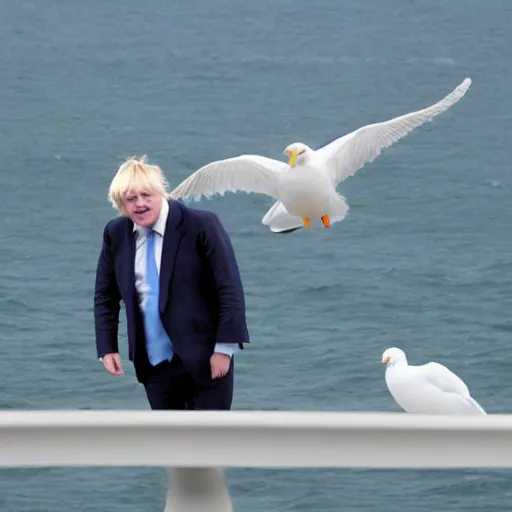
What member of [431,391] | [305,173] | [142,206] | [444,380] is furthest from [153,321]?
[305,173]

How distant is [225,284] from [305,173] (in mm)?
5151

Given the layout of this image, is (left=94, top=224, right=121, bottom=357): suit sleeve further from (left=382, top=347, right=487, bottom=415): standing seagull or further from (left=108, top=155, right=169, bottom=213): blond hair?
(left=382, top=347, right=487, bottom=415): standing seagull

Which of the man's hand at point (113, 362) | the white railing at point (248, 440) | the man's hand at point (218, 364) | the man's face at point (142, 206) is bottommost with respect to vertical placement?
the white railing at point (248, 440)

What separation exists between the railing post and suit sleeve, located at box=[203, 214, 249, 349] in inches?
56.5

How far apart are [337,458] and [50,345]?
55.3 feet

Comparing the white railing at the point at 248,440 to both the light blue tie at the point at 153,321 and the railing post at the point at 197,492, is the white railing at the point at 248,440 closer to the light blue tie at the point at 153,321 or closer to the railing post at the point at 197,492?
the railing post at the point at 197,492

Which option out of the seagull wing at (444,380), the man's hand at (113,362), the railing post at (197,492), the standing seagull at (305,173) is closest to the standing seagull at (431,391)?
the seagull wing at (444,380)

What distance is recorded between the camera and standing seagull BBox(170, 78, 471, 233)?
955 centimetres

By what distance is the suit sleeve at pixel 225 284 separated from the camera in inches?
175

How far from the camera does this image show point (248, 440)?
2969 millimetres

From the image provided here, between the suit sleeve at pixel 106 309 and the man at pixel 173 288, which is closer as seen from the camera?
the man at pixel 173 288

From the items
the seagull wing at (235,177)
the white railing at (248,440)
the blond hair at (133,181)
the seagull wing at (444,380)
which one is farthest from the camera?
the seagull wing at (235,177)

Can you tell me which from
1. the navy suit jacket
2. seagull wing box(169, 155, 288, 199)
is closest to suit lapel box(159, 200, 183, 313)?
the navy suit jacket

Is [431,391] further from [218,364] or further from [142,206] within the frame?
[142,206]
